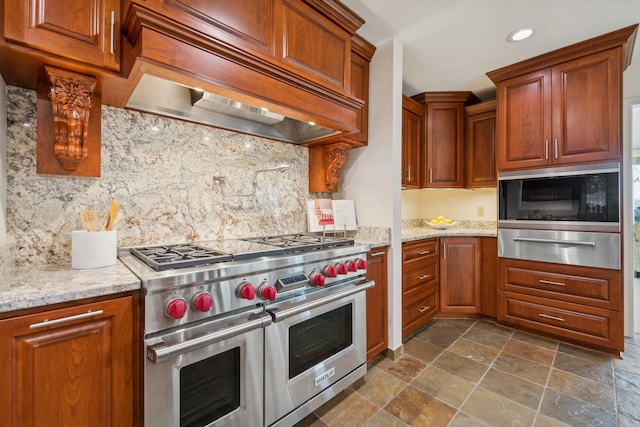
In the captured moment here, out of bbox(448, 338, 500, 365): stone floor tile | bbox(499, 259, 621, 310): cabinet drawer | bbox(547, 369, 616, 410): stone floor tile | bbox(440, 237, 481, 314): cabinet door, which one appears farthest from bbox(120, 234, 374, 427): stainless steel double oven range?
bbox(499, 259, 621, 310): cabinet drawer

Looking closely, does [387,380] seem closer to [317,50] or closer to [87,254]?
[87,254]

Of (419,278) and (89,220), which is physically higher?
(89,220)

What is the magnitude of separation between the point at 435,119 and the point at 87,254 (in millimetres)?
3208

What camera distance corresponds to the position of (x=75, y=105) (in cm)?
116

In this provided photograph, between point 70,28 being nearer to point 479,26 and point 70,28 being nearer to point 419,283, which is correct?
point 479,26

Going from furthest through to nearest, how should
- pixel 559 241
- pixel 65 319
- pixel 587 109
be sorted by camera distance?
pixel 559 241 → pixel 587 109 → pixel 65 319

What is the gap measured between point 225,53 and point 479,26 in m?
1.84

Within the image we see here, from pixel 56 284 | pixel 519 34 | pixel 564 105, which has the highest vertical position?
pixel 519 34

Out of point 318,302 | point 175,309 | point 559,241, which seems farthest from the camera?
point 559,241

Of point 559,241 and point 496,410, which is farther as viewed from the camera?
point 559,241

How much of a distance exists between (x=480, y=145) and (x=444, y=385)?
2.40 meters

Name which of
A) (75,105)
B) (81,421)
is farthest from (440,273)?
(75,105)

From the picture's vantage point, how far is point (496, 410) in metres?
1.60

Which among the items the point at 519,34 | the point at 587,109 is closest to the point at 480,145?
the point at 587,109
